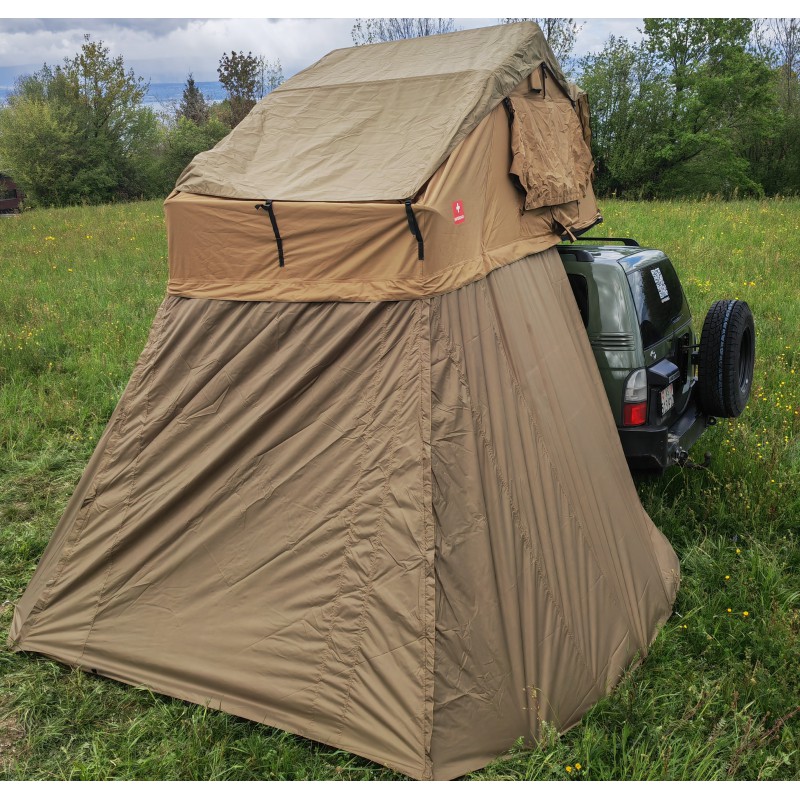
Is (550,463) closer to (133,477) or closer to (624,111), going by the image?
(133,477)

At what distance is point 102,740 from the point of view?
3.22 meters

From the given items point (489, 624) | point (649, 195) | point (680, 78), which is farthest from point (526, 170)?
point (680, 78)

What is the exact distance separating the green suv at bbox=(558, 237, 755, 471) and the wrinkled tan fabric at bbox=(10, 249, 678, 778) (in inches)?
24.5

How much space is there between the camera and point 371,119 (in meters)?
3.82

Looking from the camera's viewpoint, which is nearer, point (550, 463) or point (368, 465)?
point (368, 465)

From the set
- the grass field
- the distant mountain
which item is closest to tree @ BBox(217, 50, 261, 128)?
the distant mountain

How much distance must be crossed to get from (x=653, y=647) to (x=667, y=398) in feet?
5.20

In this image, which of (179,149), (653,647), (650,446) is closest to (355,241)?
(650,446)

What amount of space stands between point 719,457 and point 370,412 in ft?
10.5

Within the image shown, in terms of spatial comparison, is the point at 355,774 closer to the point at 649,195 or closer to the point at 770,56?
the point at 649,195

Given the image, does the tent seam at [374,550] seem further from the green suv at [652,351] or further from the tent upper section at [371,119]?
the green suv at [652,351]

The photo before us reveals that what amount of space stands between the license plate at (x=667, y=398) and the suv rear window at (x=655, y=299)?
0.31 metres

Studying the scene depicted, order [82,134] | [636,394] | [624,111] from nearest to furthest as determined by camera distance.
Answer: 1. [636,394]
2. [624,111]
3. [82,134]

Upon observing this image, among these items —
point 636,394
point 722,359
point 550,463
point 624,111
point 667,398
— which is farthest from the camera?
point 624,111
